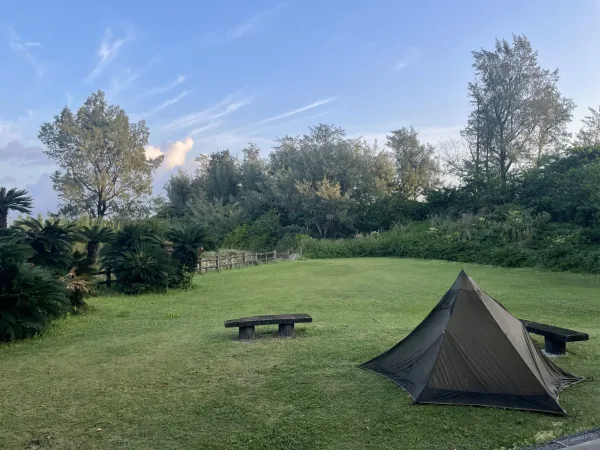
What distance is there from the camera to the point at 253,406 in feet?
15.0

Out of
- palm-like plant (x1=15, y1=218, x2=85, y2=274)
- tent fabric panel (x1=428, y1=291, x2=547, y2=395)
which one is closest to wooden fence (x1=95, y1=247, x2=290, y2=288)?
palm-like plant (x1=15, y1=218, x2=85, y2=274)

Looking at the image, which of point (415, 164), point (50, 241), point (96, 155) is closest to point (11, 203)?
point (50, 241)

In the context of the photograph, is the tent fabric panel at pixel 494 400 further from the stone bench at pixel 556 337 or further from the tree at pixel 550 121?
the tree at pixel 550 121

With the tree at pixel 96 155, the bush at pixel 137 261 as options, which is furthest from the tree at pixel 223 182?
the bush at pixel 137 261

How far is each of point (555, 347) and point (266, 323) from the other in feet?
13.9

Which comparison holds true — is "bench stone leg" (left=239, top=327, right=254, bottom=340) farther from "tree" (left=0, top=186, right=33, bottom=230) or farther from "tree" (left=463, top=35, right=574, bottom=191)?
"tree" (left=463, top=35, right=574, bottom=191)

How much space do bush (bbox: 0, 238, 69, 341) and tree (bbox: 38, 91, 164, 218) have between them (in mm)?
30095

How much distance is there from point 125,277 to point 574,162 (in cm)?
2473

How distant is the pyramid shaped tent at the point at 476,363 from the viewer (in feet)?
14.8

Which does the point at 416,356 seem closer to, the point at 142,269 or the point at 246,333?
the point at 246,333

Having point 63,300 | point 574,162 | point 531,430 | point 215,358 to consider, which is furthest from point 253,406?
point 574,162

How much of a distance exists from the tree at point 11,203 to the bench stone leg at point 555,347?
1059 centimetres

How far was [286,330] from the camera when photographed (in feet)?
24.8

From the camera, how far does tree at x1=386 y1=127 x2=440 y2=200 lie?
132 ft
